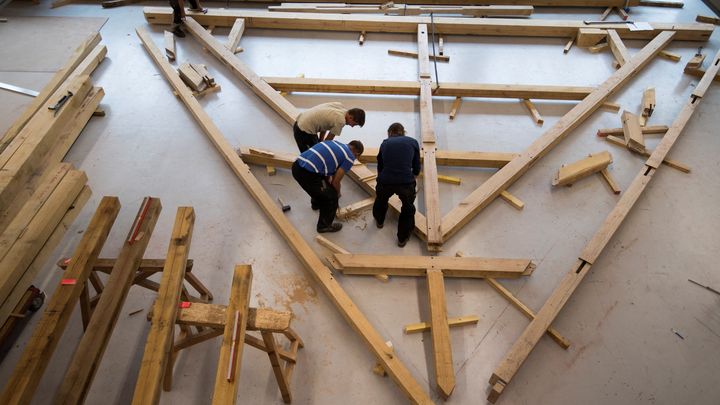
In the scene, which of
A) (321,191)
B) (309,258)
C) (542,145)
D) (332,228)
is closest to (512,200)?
(542,145)

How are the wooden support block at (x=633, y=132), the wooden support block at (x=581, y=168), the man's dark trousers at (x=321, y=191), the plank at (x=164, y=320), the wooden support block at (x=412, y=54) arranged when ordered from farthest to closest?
the wooden support block at (x=412, y=54)
the wooden support block at (x=633, y=132)
the wooden support block at (x=581, y=168)
the man's dark trousers at (x=321, y=191)
the plank at (x=164, y=320)

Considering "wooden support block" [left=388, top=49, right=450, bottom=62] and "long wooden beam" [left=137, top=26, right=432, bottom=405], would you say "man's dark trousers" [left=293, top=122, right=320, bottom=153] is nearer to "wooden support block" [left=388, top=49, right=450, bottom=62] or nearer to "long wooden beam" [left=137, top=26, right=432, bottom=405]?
"long wooden beam" [left=137, top=26, right=432, bottom=405]

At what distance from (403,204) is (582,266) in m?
1.72

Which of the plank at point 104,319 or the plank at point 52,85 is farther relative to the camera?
the plank at point 52,85

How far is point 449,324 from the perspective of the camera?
3826mm

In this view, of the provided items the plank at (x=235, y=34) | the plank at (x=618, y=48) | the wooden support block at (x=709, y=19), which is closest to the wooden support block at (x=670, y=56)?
the plank at (x=618, y=48)

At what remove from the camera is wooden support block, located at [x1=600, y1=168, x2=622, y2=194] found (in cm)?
489

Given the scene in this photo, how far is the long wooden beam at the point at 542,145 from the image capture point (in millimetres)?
4492

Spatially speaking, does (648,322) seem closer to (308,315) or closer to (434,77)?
(308,315)

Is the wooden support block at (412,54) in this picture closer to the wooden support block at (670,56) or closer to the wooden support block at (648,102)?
the wooden support block at (648,102)

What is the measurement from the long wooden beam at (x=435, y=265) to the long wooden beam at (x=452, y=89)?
2662mm

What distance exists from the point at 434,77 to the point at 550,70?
178cm

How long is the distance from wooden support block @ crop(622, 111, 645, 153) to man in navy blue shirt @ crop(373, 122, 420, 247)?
116 inches

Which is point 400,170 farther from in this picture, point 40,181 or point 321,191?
point 40,181
